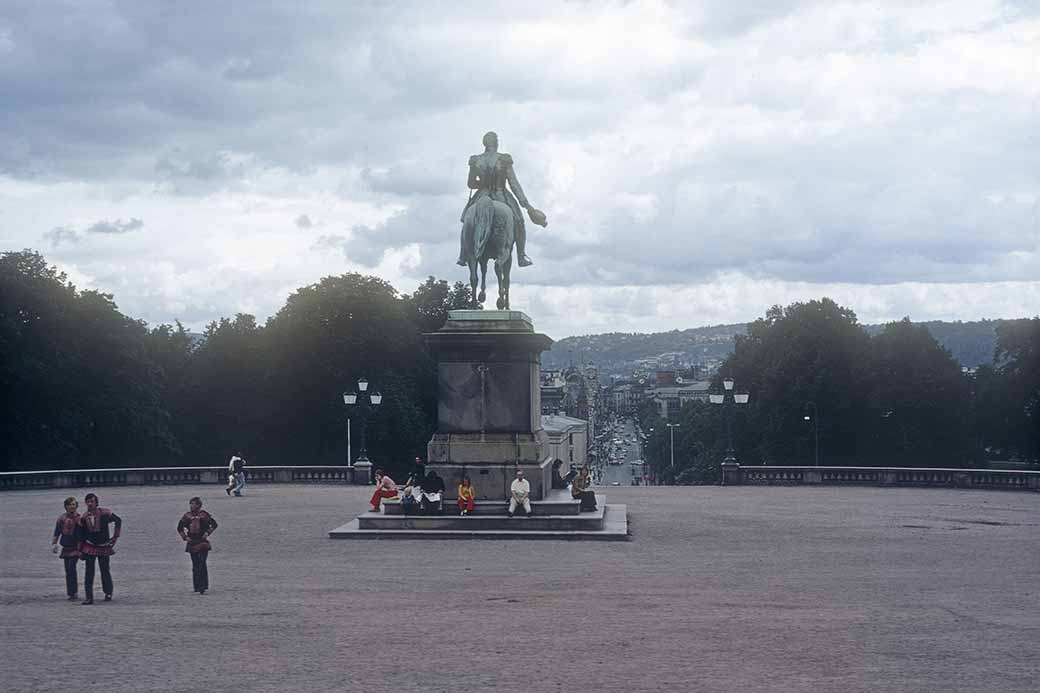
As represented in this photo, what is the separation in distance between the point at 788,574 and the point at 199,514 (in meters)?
9.00

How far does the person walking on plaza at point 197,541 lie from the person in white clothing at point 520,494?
352 inches

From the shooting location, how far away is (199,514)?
729 inches

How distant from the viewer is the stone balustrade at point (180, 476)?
149 ft

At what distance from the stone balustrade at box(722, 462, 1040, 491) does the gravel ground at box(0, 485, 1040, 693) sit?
619 inches

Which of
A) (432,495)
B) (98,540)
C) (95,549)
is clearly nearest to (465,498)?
(432,495)

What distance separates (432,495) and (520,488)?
5.95ft

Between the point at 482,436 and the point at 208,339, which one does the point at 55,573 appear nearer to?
the point at 482,436

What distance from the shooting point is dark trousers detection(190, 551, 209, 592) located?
59.1ft

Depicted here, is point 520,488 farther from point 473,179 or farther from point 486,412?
point 473,179

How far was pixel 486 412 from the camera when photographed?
27594mm

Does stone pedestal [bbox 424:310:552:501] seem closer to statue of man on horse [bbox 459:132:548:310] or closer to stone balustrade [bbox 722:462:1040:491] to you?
statue of man on horse [bbox 459:132:548:310]

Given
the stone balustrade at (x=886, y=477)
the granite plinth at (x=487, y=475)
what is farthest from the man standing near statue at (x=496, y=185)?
the stone balustrade at (x=886, y=477)

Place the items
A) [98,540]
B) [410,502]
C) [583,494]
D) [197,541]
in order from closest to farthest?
[98,540] < [197,541] < [410,502] < [583,494]

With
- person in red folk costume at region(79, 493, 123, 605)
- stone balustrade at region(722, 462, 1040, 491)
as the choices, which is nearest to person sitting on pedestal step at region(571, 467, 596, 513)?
person in red folk costume at region(79, 493, 123, 605)
